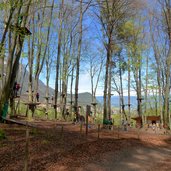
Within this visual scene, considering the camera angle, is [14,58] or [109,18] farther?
[109,18]

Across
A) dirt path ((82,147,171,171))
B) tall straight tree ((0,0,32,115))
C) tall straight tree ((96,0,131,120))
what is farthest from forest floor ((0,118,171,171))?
tall straight tree ((96,0,131,120))

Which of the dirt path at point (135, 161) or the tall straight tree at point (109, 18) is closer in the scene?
the dirt path at point (135, 161)

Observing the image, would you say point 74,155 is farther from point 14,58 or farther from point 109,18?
point 109,18

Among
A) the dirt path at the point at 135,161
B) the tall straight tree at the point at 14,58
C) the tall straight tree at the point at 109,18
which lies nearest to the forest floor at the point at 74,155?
the dirt path at the point at 135,161

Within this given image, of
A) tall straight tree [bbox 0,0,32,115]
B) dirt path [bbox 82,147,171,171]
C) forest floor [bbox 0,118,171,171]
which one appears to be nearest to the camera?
forest floor [bbox 0,118,171,171]

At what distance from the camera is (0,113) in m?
11.2

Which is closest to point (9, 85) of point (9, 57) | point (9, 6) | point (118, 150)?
point (9, 57)

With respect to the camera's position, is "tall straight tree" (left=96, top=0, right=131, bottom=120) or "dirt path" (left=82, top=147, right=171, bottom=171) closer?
"dirt path" (left=82, top=147, right=171, bottom=171)

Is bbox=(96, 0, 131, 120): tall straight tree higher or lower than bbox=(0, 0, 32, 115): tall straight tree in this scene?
higher

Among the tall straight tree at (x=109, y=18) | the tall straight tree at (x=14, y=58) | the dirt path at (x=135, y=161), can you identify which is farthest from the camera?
the tall straight tree at (x=109, y=18)

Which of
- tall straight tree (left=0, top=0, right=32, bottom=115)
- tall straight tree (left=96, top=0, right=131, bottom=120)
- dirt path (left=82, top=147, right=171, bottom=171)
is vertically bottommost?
dirt path (left=82, top=147, right=171, bottom=171)

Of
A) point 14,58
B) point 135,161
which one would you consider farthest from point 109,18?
point 135,161

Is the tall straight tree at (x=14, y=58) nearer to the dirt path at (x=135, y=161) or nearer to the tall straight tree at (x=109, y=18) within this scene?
the dirt path at (x=135, y=161)

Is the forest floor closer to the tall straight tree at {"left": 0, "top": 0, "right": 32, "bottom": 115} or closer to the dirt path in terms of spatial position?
the dirt path
